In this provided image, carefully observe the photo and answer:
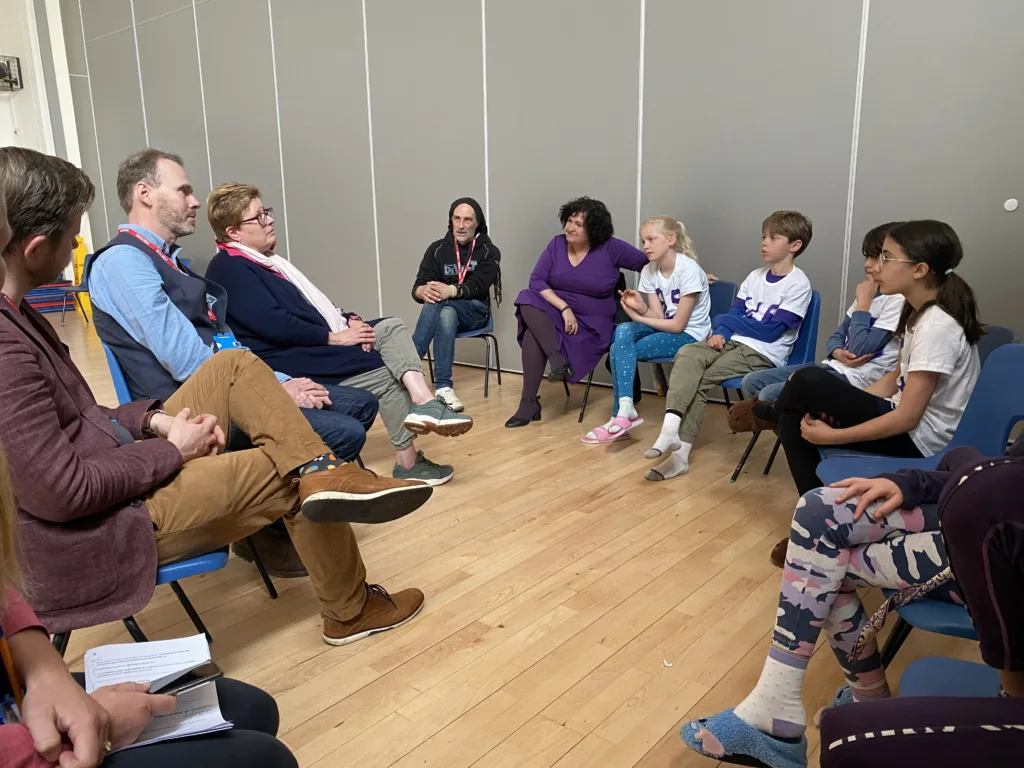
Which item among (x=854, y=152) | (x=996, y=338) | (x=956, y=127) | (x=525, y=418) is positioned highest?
(x=956, y=127)

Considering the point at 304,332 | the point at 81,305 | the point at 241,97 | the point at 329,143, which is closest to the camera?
the point at 304,332

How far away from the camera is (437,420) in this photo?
3.11 meters

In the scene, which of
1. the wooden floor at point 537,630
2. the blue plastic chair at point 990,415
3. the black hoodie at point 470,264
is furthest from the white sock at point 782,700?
the black hoodie at point 470,264

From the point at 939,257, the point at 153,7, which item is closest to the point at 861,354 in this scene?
the point at 939,257

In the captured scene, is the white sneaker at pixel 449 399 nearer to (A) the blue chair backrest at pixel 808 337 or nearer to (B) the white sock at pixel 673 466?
(B) the white sock at pixel 673 466

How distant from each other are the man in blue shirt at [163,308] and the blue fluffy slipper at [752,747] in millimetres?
1556

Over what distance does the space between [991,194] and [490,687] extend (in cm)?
330

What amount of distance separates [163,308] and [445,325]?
8.18 ft

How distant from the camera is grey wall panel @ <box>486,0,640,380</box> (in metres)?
4.71

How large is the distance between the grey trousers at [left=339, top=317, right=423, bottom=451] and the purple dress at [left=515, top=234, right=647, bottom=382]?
128 centimetres

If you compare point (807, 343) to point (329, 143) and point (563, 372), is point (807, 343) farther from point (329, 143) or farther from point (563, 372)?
point (329, 143)

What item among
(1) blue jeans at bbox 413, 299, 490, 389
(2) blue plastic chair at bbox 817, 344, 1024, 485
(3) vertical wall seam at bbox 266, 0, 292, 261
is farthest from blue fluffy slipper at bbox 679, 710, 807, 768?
(3) vertical wall seam at bbox 266, 0, 292, 261

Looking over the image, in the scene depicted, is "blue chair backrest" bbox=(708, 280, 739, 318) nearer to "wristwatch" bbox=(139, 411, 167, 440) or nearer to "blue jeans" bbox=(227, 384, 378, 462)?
"blue jeans" bbox=(227, 384, 378, 462)

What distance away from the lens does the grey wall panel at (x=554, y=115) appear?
4711mm
